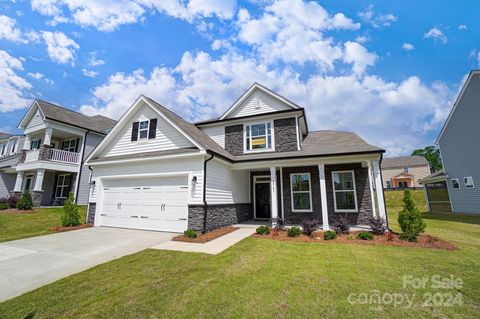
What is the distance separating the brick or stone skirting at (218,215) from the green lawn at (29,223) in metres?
7.07

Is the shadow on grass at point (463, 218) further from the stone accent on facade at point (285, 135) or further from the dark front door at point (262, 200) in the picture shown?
the dark front door at point (262, 200)

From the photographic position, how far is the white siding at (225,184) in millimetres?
10133

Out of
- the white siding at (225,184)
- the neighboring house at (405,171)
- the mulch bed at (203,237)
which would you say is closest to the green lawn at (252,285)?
the mulch bed at (203,237)

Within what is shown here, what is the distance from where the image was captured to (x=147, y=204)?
420 inches

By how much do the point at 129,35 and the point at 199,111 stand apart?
946cm

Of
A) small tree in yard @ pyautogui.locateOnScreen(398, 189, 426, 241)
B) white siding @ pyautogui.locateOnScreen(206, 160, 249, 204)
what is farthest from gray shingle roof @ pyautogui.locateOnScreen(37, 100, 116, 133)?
small tree in yard @ pyautogui.locateOnScreen(398, 189, 426, 241)

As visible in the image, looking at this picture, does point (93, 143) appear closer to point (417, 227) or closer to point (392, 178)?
point (417, 227)

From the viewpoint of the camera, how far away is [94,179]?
1218 centimetres

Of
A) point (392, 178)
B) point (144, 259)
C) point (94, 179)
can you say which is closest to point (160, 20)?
point (94, 179)

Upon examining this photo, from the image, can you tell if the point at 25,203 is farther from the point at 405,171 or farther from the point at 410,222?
the point at 405,171

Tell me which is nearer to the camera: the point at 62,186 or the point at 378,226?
the point at 378,226

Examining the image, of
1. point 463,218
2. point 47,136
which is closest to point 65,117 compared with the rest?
point 47,136

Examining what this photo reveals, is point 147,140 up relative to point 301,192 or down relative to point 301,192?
up

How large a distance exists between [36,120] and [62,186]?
6216mm
